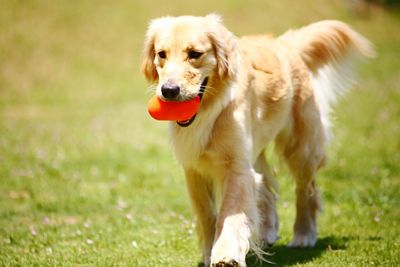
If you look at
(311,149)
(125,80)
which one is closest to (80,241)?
(311,149)

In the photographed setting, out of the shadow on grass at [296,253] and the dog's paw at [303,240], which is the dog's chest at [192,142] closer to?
the shadow on grass at [296,253]

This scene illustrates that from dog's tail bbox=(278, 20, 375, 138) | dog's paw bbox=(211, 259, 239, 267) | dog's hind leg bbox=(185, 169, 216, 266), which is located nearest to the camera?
dog's paw bbox=(211, 259, 239, 267)

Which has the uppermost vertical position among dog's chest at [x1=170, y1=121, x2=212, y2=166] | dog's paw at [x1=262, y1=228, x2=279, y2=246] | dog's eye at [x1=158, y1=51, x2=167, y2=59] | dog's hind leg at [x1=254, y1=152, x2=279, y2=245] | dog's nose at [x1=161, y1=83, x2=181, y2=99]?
dog's eye at [x1=158, y1=51, x2=167, y2=59]

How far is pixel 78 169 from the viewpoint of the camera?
10.0 metres

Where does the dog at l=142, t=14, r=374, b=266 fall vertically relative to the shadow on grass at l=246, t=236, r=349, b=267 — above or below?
above

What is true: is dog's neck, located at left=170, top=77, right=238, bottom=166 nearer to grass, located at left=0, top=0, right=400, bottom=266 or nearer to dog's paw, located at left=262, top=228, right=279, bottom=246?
grass, located at left=0, top=0, right=400, bottom=266

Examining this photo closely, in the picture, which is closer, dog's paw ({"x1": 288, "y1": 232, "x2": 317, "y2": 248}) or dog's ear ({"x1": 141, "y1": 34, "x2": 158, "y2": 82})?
dog's ear ({"x1": 141, "y1": 34, "x2": 158, "y2": 82})

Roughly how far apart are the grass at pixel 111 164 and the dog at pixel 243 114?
1.24 ft

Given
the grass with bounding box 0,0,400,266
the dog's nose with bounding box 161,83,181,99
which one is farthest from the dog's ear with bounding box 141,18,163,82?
the grass with bounding box 0,0,400,266

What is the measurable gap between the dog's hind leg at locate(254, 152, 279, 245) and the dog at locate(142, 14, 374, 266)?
1cm

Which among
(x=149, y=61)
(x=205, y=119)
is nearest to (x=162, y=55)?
(x=149, y=61)

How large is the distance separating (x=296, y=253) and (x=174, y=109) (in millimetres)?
1977

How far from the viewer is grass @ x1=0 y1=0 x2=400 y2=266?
573 cm

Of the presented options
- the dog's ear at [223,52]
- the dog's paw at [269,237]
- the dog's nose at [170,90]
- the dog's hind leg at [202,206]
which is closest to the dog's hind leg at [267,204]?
the dog's paw at [269,237]
